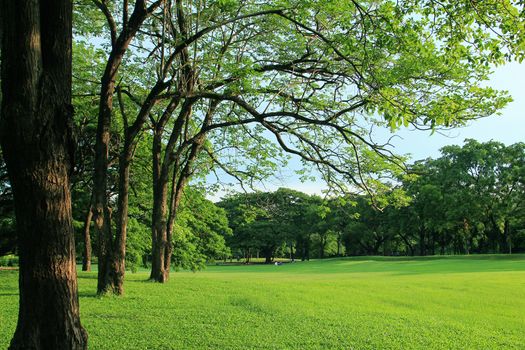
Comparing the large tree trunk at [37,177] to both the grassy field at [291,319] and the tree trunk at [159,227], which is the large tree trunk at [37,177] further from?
the tree trunk at [159,227]

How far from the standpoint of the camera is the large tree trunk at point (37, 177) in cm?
414

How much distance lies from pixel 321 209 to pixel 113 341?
6.98 meters

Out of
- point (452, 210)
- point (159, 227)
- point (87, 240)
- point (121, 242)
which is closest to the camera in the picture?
point (121, 242)

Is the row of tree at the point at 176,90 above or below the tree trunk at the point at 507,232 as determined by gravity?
above

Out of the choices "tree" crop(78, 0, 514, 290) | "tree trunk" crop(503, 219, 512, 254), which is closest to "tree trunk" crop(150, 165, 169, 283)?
"tree" crop(78, 0, 514, 290)

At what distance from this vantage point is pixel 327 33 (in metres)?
9.51

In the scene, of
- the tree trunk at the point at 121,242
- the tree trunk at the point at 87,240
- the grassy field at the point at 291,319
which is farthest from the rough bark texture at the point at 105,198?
the tree trunk at the point at 87,240

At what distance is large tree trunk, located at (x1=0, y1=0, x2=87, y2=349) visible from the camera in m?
4.14

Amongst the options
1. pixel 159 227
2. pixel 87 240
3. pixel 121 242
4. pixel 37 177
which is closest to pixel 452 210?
pixel 87 240

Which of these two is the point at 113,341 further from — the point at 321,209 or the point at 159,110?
the point at 159,110

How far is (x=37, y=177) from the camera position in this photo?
4.20 metres

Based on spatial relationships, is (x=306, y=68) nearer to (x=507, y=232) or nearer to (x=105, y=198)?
(x=105, y=198)

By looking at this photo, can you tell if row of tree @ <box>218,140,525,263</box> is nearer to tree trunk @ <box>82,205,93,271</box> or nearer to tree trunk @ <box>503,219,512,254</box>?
tree trunk @ <box>503,219,512,254</box>

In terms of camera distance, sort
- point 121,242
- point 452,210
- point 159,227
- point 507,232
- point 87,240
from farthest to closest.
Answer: point 507,232, point 452,210, point 87,240, point 159,227, point 121,242
